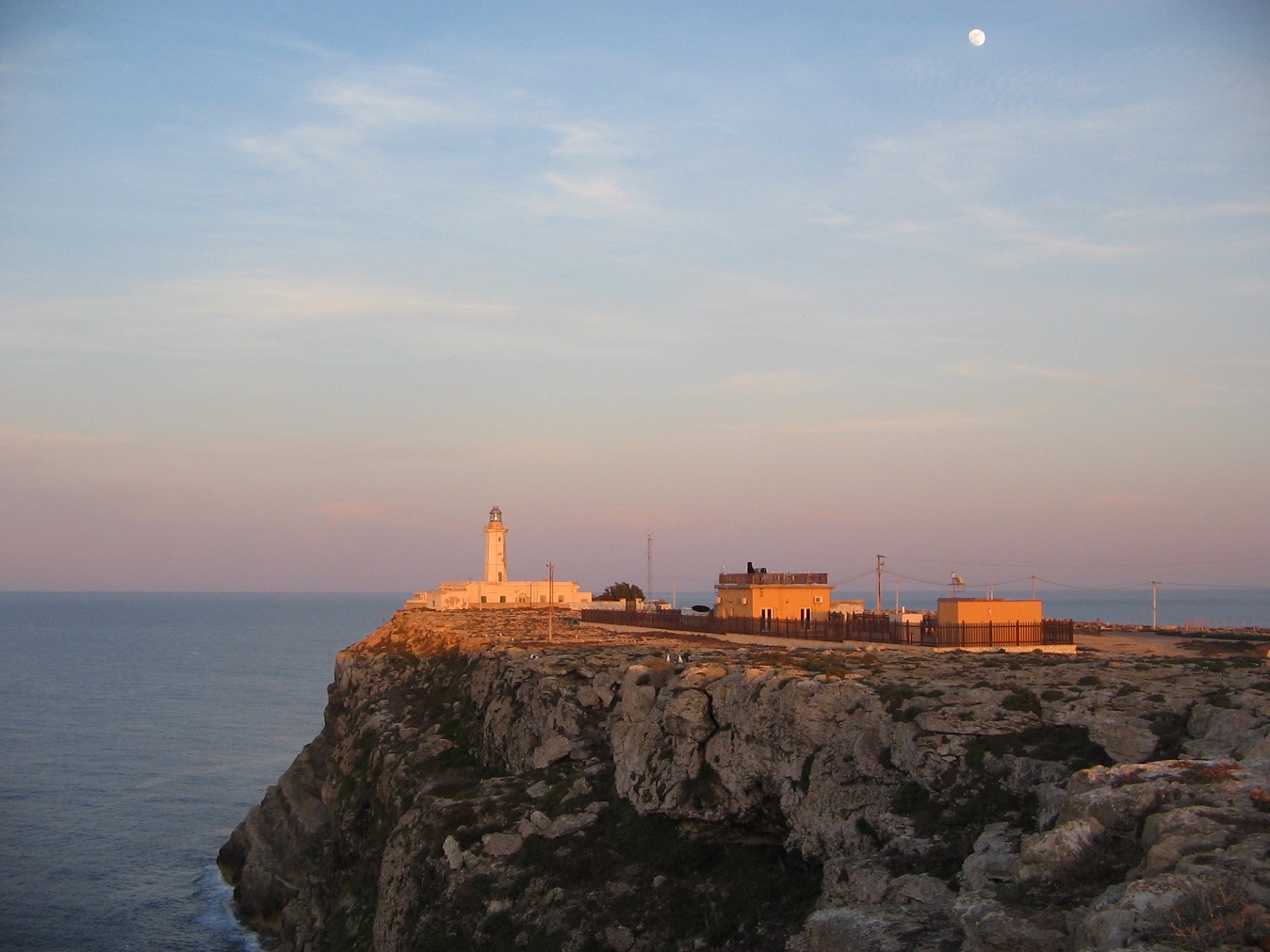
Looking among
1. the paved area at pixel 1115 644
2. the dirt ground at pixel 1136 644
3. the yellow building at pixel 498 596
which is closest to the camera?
the dirt ground at pixel 1136 644

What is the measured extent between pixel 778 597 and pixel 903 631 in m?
11.6

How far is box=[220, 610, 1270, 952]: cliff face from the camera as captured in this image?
11883 millimetres

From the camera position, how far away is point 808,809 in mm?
19984

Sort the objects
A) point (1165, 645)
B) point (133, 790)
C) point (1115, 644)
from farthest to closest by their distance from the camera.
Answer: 1. point (133, 790)
2. point (1115, 644)
3. point (1165, 645)

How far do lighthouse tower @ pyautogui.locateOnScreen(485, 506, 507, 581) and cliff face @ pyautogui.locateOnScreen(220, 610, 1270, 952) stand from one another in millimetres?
53226

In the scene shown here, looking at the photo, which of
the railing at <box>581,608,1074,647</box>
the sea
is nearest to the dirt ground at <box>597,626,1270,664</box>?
the railing at <box>581,608,1074,647</box>

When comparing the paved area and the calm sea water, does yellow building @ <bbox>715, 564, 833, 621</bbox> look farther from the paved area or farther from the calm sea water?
the calm sea water

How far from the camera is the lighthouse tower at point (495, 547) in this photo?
298ft

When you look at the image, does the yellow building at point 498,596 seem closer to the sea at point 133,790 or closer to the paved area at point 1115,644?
the sea at point 133,790

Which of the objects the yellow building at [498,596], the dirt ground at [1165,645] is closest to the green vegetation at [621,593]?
the yellow building at [498,596]

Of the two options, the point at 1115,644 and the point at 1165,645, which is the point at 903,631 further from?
the point at 1165,645

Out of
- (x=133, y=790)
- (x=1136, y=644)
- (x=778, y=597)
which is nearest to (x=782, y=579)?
(x=778, y=597)

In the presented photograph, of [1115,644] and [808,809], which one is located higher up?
[1115,644]

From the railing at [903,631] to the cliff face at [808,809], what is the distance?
4307 millimetres
